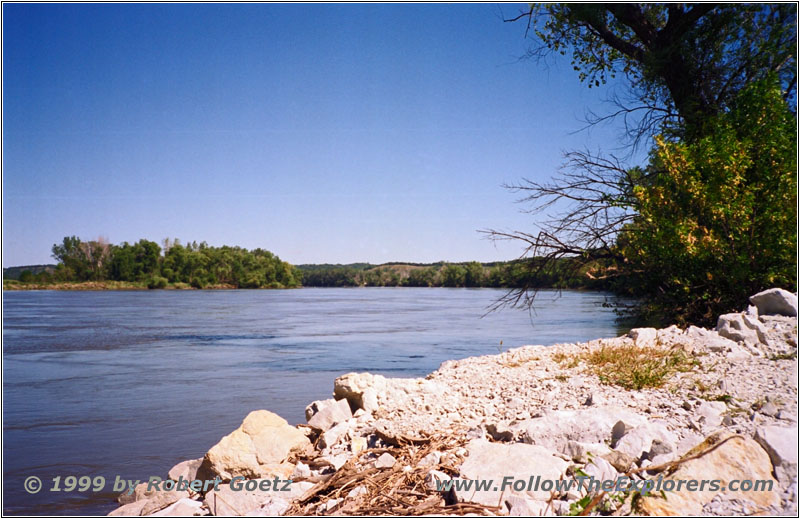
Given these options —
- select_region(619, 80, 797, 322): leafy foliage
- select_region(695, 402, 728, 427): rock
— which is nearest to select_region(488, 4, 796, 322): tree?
select_region(619, 80, 797, 322): leafy foliage

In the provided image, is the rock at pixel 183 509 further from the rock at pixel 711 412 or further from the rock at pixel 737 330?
the rock at pixel 737 330

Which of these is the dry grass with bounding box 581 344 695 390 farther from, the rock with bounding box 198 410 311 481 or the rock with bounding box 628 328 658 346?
the rock with bounding box 198 410 311 481

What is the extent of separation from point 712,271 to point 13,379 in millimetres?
11271

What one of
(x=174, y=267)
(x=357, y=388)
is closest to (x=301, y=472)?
(x=357, y=388)

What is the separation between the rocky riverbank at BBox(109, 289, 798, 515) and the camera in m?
2.86

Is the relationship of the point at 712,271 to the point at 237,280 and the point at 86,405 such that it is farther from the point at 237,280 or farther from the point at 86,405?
the point at 237,280

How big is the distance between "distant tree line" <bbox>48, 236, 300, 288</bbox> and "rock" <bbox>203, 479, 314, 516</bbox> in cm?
5710

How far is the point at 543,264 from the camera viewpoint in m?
10.1

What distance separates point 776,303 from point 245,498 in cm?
625

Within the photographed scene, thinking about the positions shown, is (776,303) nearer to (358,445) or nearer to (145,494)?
(358,445)

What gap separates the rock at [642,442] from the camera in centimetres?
313

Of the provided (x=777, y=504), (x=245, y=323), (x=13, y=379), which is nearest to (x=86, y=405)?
(x=13, y=379)

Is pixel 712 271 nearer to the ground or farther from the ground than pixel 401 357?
farther from the ground

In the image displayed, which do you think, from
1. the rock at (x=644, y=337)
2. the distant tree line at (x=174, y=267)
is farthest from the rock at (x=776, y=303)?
the distant tree line at (x=174, y=267)
